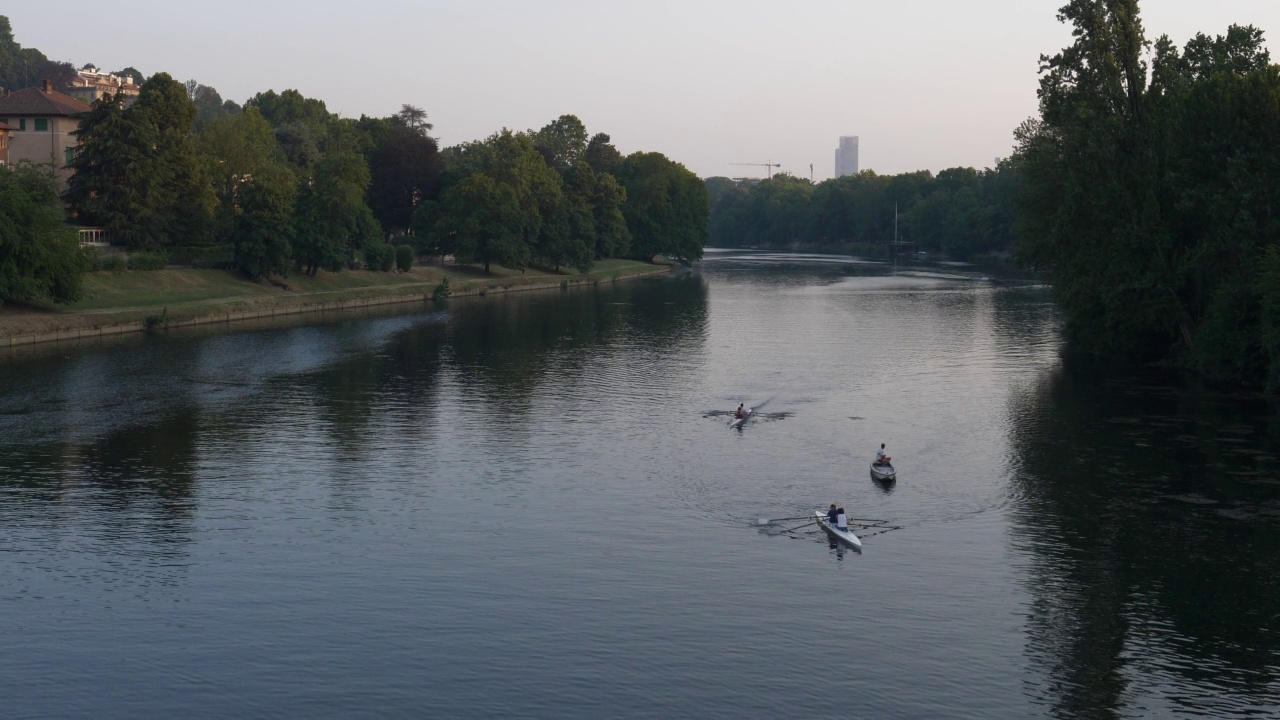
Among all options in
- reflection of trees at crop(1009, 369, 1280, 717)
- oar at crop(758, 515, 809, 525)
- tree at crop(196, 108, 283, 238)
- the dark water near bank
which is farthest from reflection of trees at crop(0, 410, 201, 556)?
tree at crop(196, 108, 283, 238)

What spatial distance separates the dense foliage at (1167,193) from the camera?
7319 centimetres

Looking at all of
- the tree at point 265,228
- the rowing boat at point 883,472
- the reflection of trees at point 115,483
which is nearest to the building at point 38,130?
the tree at point 265,228

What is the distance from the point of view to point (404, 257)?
152m

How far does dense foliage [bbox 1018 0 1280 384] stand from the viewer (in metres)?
Answer: 73.2

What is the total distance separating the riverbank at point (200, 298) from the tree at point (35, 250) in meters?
2.17

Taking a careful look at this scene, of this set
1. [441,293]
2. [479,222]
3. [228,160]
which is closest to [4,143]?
[228,160]

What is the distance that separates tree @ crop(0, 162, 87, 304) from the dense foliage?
7209cm

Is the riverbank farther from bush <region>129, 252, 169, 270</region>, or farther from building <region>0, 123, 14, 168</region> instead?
building <region>0, 123, 14, 168</region>

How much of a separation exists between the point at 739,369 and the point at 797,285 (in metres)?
99.1

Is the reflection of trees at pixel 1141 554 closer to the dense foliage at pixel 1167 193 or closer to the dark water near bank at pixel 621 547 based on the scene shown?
the dark water near bank at pixel 621 547

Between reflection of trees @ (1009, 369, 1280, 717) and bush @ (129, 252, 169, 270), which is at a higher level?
bush @ (129, 252, 169, 270)

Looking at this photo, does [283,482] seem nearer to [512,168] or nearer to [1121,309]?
[1121,309]

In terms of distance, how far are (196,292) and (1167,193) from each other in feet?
271

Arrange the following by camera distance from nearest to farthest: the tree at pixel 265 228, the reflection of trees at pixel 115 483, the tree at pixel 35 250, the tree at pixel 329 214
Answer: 1. the reflection of trees at pixel 115 483
2. the tree at pixel 35 250
3. the tree at pixel 265 228
4. the tree at pixel 329 214
